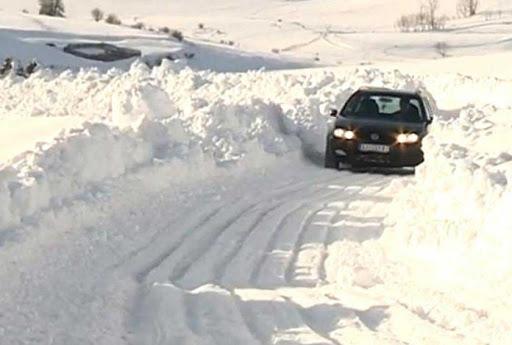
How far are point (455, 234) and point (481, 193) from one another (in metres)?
0.44

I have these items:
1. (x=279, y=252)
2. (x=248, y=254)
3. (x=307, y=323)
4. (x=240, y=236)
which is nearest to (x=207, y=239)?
(x=240, y=236)

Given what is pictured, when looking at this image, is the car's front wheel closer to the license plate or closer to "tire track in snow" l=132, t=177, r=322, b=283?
the license plate


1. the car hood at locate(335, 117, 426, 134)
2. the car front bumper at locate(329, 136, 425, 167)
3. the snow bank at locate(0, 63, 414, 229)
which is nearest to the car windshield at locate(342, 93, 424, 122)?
the car hood at locate(335, 117, 426, 134)

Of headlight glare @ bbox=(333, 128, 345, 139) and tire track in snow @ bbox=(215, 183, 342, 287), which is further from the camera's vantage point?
headlight glare @ bbox=(333, 128, 345, 139)

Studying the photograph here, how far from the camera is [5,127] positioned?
24.1 m

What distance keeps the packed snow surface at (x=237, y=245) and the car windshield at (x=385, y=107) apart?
2.19 m

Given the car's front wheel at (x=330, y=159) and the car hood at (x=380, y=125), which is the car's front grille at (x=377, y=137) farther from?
the car's front wheel at (x=330, y=159)

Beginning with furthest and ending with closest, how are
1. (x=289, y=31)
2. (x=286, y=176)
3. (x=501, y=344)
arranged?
(x=289, y=31) < (x=286, y=176) < (x=501, y=344)

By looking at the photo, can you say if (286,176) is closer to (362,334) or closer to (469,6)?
(362,334)

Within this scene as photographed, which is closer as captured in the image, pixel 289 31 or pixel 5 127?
pixel 5 127

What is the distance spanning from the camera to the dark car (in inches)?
750


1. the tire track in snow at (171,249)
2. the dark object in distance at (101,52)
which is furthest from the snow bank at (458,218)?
the dark object in distance at (101,52)

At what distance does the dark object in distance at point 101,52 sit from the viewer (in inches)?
2178

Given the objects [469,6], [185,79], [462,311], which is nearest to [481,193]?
[462,311]
